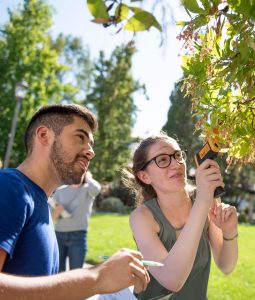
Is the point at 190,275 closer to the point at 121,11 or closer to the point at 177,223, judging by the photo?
the point at 177,223

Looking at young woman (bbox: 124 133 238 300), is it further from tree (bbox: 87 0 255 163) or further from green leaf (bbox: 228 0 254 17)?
green leaf (bbox: 228 0 254 17)

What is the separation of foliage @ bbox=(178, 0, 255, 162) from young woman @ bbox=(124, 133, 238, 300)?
18 cm

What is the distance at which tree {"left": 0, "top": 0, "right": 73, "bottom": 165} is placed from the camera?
20.0 metres

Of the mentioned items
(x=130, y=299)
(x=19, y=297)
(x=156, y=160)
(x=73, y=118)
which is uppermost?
(x=73, y=118)

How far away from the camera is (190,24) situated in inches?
54.6

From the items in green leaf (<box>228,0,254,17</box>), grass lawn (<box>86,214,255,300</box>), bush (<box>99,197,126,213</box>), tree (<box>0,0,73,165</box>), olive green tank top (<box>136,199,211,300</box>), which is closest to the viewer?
green leaf (<box>228,0,254,17</box>)

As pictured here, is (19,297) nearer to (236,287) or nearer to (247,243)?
(236,287)

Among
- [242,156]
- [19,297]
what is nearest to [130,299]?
[19,297]

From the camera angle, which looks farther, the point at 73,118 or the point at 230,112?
the point at 73,118

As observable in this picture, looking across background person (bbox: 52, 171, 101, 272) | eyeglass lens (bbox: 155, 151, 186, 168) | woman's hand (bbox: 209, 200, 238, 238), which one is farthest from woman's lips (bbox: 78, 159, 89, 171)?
background person (bbox: 52, 171, 101, 272)

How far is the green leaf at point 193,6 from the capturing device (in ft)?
4.19

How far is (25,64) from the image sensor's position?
66.7ft

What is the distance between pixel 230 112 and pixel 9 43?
20227 millimetres

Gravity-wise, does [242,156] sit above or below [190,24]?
below
